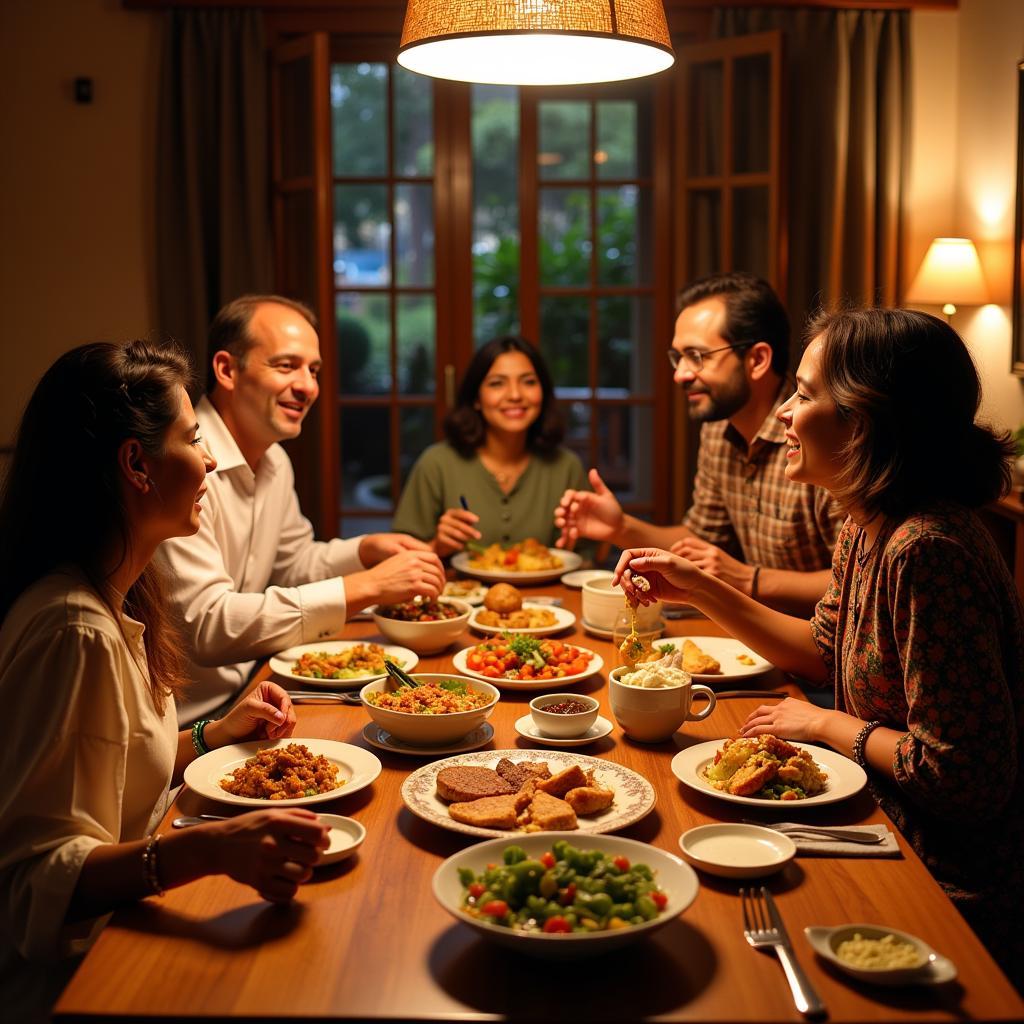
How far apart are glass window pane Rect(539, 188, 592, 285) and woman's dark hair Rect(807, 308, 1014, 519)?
3.46m

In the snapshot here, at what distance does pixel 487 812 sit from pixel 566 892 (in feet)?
0.88

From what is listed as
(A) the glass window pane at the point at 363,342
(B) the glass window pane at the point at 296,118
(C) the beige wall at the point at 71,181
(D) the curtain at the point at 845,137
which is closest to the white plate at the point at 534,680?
(D) the curtain at the point at 845,137

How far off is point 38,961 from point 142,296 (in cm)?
406

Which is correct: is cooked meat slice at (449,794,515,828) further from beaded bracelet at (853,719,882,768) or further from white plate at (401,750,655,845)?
beaded bracelet at (853,719,882,768)

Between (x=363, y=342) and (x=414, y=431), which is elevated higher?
(x=363, y=342)

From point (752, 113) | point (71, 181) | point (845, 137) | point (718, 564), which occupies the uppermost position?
point (752, 113)

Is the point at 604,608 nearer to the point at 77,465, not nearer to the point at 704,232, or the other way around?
the point at 77,465

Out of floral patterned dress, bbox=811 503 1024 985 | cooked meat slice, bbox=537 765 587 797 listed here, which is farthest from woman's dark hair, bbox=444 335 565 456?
cooked meat slice, bbox=537 765 587 797

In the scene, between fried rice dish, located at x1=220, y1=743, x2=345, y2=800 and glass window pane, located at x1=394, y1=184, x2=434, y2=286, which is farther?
glass window pane, located at x1=394, y1=184, x2=434, y2=286

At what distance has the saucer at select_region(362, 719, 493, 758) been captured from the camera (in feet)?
5.79

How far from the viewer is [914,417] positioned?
5.72 ft

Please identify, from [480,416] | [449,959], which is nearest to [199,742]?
[449,959]

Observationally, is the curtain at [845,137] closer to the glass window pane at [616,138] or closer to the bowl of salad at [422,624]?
the glass window pane at [616,138]

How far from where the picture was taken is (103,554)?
5.24 feet
